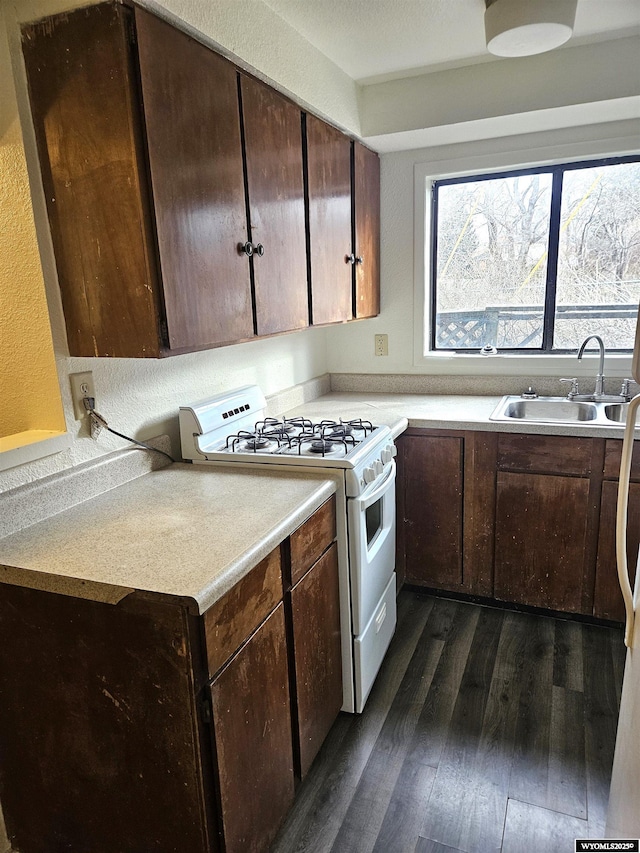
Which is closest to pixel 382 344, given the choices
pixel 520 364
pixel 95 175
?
pixel 520 364

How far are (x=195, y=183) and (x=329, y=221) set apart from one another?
0.93m

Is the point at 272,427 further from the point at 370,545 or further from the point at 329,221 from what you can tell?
the point at 329,221

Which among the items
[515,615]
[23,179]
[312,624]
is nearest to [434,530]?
[515,615]

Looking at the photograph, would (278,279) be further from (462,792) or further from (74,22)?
(462,792)

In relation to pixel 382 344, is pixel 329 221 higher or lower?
higher

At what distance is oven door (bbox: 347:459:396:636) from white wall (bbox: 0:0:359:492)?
695 millimetres

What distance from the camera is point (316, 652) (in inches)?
64.4

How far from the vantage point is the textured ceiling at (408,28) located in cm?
187

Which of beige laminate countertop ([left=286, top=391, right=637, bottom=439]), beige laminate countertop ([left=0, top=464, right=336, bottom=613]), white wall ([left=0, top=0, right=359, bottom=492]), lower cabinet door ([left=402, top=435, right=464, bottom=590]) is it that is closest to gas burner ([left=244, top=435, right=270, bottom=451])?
beige laminate countertop ([left=0, top=464, right=336, bottom=613])

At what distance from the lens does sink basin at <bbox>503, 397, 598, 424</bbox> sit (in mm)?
2582

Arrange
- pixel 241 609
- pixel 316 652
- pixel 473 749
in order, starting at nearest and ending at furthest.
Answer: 1. pixel 241 609
2. pixel 316 652
3. pixel 473 749

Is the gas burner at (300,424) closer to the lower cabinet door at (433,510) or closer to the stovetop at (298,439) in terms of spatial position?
the stovetop at (298,439)

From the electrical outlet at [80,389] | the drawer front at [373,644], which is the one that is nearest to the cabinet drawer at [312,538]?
the drawer front at [373,644]

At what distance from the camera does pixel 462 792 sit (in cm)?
163
